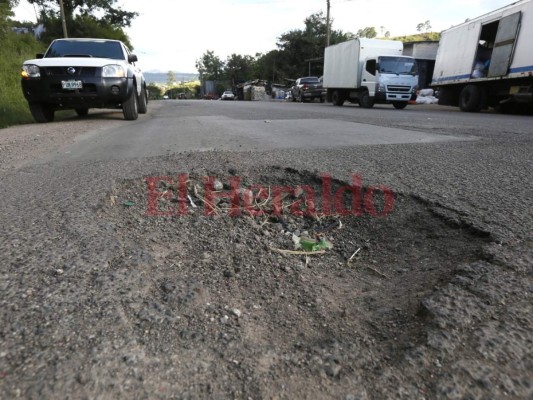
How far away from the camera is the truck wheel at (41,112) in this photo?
748 centimetres

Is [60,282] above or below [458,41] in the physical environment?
below

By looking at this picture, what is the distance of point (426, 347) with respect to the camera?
1.11 metres

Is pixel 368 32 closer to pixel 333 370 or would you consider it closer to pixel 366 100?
pixel 366 100

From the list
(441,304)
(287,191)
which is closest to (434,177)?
(287,191)

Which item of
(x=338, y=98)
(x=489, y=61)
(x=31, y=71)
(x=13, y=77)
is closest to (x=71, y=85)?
(x=31, y=71)

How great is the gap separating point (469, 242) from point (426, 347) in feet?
3.01

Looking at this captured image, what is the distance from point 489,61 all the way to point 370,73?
4693 millimetres

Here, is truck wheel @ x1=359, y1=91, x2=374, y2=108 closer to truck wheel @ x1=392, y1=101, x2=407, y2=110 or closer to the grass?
truck wheel @ x1=392, y1=101, x2=407, y2=110

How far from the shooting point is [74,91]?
678 cm

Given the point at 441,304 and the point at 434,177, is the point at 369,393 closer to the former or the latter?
the point at 441,304

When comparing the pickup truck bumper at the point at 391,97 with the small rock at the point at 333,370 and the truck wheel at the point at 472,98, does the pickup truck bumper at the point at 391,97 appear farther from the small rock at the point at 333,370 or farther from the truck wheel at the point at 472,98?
the small rock at the point at 333,370

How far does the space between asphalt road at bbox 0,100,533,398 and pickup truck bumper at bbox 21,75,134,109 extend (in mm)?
2484

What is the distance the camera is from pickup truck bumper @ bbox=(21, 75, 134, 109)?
6.69 meters

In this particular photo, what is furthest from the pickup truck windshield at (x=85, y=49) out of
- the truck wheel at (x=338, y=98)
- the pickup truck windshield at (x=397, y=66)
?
the truck wheel at (x=338, y=98)
